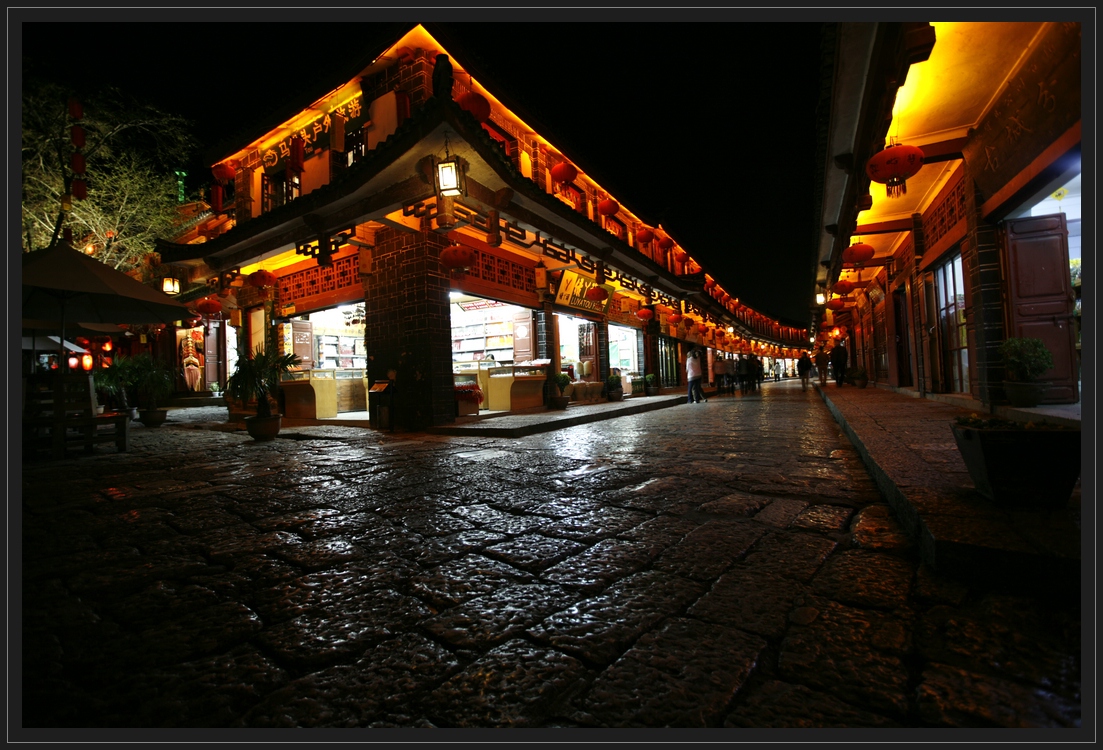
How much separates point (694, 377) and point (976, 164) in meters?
8.96

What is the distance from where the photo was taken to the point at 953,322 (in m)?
9.20

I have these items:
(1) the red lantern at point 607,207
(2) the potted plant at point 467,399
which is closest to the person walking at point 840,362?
(1) the red lantern at point 607,207

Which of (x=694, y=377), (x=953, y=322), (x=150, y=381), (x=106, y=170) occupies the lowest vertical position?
(x=694, y=377)

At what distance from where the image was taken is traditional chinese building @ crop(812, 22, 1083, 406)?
4.80 m

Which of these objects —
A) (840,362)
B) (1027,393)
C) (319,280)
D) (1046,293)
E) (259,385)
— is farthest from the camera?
(840,362)

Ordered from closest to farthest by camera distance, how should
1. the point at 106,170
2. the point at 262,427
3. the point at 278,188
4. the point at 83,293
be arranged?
the point at 83,293, the point at 262,427, the point at 278,188, the point at 106,170

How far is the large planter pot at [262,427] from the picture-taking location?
7840 millimetres

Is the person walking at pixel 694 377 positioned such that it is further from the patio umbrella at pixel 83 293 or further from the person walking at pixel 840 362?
the patio umbrella at pixel 83 293

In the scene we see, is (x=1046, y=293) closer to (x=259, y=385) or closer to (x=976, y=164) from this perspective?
(x=976, y=164)

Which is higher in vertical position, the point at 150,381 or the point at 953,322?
the point at 953,322

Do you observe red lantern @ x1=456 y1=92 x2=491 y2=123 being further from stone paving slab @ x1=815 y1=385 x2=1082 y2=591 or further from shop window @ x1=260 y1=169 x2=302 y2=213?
stone paving slab @ x1=815 y1=385 x2=1082 y2=591

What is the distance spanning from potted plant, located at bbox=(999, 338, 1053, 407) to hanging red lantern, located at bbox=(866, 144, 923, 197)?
9.11 feet

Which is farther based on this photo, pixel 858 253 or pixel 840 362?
pixel 840 362

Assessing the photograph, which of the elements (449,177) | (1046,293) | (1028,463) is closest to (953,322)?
(1046,293)
